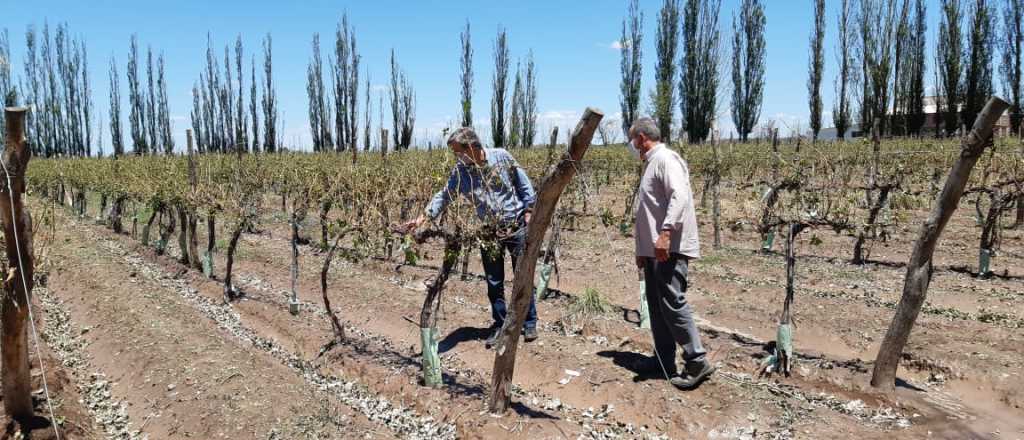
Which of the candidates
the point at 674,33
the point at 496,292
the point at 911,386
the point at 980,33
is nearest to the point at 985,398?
the point at 911,386

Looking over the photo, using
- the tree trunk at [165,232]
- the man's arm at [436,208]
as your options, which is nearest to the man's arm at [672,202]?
the man's arm at [436,208]

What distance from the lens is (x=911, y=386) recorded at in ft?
17.2

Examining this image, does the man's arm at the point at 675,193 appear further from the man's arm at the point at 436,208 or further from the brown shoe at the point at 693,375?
the man's arm at the point at 436,208

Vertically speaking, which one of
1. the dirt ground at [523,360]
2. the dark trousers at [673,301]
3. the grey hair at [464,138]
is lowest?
the dirt ground at [523,360]

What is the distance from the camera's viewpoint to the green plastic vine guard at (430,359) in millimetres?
4965

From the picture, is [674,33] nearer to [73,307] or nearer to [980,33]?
[980,33]

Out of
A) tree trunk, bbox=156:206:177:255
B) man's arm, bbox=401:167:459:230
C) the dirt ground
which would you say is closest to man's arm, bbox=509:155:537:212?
man's arm, bbox=401:167:459:230

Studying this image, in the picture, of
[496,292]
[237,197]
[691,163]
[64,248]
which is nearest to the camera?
[496,292]

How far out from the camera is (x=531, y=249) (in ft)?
12.9

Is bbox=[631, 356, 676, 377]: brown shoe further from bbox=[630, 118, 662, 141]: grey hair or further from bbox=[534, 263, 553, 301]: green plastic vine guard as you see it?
bbox=[534, 263, 553, 301]: green plastic vine guard

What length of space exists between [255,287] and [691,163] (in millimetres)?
12031

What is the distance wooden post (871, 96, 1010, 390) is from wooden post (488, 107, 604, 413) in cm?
270

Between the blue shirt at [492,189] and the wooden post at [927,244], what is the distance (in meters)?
2.79

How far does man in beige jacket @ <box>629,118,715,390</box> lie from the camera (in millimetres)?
4422
